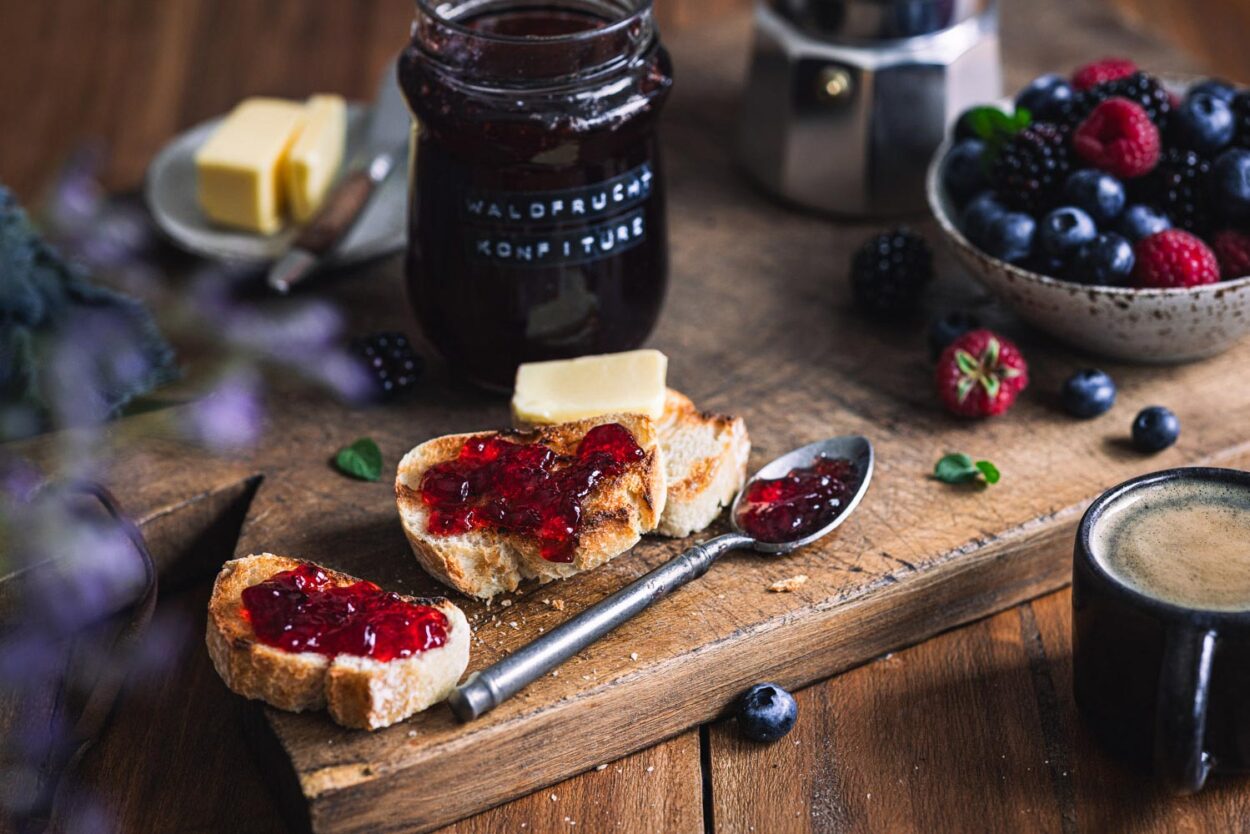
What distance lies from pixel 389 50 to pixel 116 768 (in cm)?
232

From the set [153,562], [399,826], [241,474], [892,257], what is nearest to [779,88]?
[892,257]

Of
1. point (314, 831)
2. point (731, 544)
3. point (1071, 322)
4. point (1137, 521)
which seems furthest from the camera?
point (1071, 322)

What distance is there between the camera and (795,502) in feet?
6.45

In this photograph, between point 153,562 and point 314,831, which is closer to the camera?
point 314,831

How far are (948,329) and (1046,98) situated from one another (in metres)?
0.46

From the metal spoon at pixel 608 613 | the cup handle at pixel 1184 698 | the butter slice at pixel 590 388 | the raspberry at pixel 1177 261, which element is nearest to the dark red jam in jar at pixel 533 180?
the butter slice at pixel 590 388

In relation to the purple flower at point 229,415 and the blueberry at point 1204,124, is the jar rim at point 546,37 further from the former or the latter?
the blueberry at point 1204,124

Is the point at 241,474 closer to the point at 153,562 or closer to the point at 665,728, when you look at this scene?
the point at 153,562

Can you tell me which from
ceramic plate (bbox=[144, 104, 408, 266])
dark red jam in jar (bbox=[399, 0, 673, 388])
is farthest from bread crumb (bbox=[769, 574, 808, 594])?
ceramic plate (bbox=[144, 104, 408, 266])

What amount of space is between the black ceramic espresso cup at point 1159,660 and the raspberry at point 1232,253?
568mm

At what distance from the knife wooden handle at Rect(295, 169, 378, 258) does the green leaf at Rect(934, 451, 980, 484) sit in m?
1.19

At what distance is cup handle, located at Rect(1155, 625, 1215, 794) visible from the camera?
1535mm

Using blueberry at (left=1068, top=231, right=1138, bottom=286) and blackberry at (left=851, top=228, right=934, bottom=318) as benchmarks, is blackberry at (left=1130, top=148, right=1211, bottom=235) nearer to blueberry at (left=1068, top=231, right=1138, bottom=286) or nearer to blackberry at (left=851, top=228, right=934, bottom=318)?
blueberry at (left=1068, top=231, right=1138, bottom=286)

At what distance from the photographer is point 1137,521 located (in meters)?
1.73
